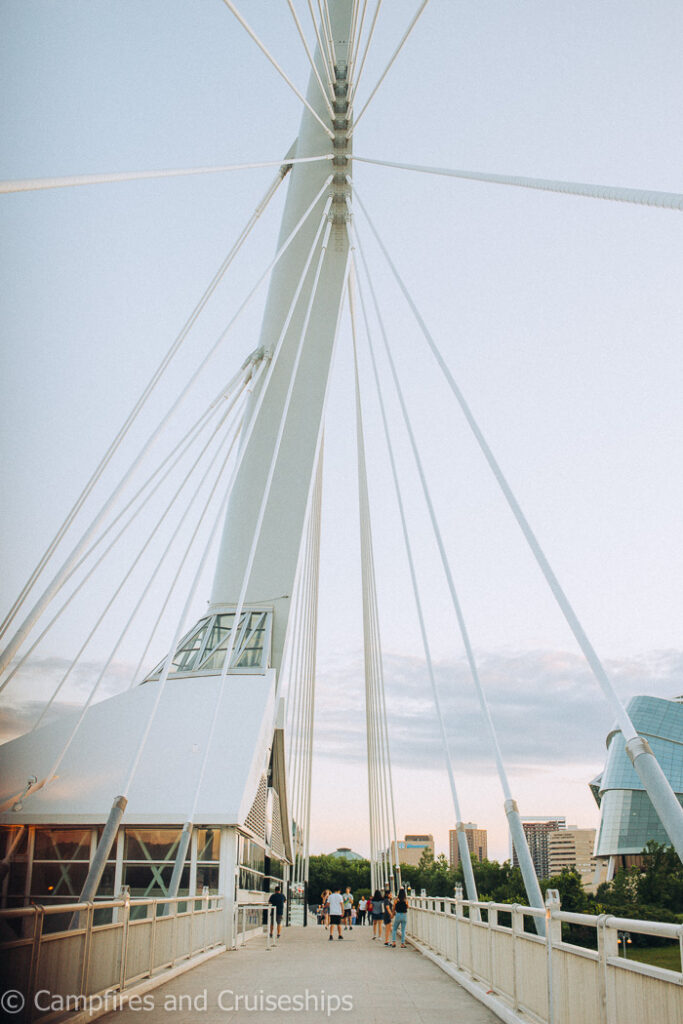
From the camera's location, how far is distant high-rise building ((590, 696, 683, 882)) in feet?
246

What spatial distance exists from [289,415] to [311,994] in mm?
16128

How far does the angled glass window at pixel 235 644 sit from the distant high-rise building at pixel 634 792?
5817 cm

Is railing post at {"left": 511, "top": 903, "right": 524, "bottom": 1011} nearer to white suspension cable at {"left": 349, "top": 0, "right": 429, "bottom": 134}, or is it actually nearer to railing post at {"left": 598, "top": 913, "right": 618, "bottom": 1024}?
railing post at {"left": 598, "top": 913, "right": 618, "bottom": 1024}

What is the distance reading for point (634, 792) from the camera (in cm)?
7681

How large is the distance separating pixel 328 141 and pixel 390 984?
56.0 feet

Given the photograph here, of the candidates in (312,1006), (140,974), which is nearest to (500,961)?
(312,1006)

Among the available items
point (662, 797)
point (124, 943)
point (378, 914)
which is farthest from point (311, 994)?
point (378, 914)

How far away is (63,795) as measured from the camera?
18.7 metres

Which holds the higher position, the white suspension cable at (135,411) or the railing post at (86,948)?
the white suspension cable at (135,411)

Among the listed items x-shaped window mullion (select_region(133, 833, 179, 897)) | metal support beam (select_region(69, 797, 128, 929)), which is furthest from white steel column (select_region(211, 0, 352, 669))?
metal support beam (select_region(69, 797, 128, 929))

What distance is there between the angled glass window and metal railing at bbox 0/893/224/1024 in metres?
13.6

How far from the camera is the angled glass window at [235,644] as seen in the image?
A: 2403cm

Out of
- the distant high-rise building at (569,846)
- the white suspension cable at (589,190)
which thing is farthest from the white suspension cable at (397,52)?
the distant high-rise building at (569,846)

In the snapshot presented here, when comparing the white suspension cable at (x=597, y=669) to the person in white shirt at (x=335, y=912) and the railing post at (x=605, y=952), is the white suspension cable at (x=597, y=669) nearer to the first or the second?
the railing post at (x=605, y=952)
